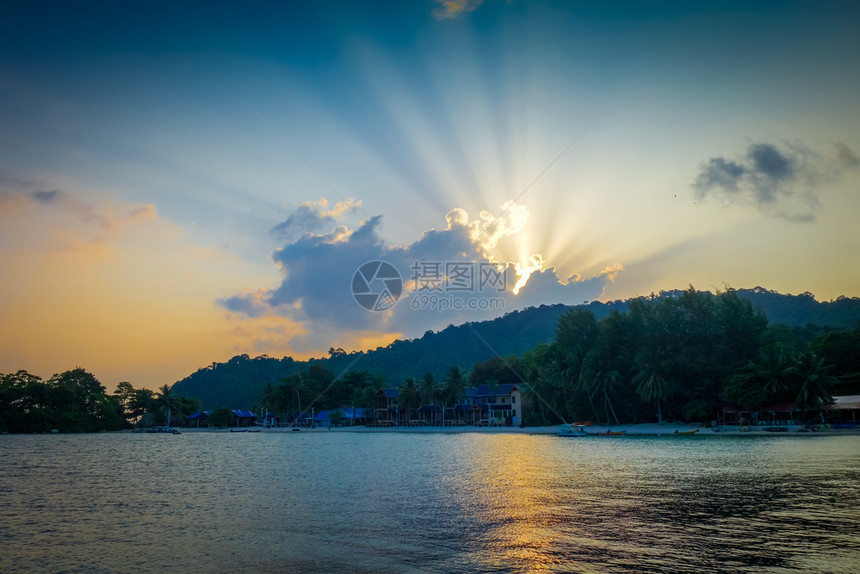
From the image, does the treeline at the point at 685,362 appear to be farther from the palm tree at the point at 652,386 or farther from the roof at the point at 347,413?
the roof at the point at 347,413

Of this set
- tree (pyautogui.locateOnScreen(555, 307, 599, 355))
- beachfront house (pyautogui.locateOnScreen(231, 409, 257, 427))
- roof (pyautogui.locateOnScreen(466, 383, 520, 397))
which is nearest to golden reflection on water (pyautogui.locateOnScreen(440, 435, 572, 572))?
tree (pyautogui.locateOnScreen(555, 307, 599, 355))

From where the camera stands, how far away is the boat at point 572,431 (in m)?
75.7

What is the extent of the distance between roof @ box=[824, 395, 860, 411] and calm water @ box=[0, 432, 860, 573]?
109ft

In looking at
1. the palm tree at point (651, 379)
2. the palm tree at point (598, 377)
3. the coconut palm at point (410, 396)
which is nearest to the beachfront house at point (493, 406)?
the coconut palm at point (410, 396)

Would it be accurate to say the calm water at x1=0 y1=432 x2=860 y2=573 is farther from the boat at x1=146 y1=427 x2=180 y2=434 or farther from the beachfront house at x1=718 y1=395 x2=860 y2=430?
the boat at x1=146 y1=427 x2=180 y2=434

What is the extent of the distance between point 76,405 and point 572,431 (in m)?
110

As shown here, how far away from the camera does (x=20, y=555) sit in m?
14.9

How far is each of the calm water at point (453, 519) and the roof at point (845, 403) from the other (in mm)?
33328

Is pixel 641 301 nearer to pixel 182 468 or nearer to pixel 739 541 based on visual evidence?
pixel 182 468

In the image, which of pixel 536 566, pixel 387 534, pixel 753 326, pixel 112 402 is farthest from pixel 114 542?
pixel 112 402

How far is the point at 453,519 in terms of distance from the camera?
60.4 ft

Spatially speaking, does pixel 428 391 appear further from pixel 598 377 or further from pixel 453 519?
pixel 453 519

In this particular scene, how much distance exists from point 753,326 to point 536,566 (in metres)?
73.0

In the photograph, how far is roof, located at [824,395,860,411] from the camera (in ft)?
200
